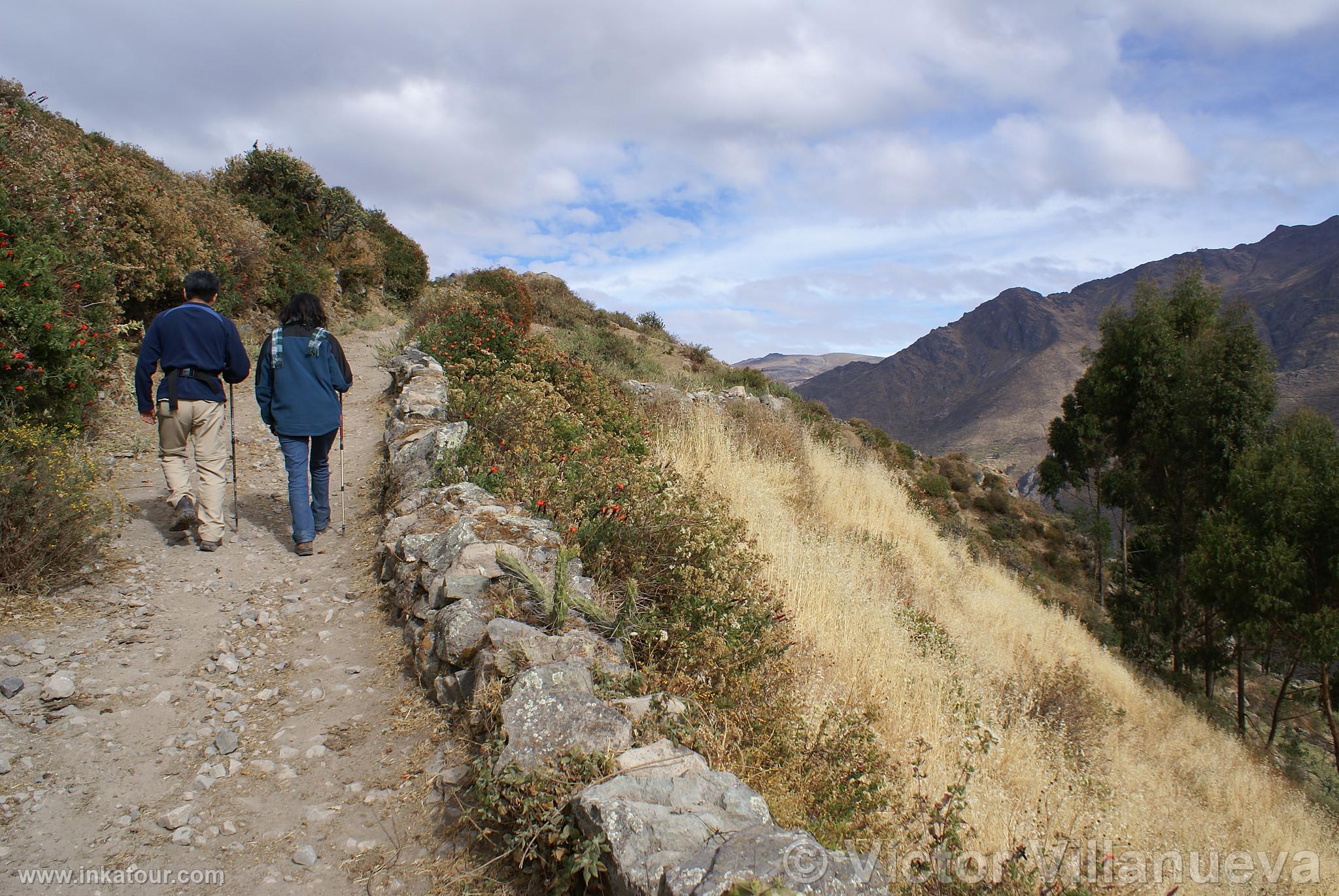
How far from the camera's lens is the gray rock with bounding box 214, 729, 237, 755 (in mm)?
3119

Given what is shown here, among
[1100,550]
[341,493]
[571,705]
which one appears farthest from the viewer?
[1100,550]

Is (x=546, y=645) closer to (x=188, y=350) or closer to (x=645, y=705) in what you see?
(x=645, y=705)

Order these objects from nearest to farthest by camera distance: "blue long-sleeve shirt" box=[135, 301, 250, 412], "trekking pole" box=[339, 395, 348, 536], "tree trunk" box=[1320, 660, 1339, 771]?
"blue long-sleeve shirt" box=[135, 301, 250, 412], "trekking pole" box=[339, 395, 348, 536], "tree trunk" box=[1320, 660, 1339, 771]

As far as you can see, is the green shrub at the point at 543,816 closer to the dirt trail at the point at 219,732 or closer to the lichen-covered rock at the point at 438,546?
the dirt trail at the point at 219,732

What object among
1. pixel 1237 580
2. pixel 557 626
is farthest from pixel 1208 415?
pixel 557 626

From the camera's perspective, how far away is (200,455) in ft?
16.4

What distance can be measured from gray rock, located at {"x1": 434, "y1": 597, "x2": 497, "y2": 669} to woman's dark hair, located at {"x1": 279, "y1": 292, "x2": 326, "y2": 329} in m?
3.02

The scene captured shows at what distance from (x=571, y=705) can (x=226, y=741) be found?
70.8 inches

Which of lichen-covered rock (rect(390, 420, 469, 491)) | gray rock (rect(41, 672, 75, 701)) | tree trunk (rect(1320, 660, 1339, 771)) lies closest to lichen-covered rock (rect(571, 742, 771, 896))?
gray rock (rect(41, 672, 75, 701))

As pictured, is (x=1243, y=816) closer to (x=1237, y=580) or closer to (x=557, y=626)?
(x=1237, y=580)

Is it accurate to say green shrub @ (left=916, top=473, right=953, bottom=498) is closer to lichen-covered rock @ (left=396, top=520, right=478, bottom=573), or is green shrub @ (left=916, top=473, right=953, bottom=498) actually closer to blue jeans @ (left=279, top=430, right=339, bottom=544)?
blue jeans @ (left=279, top=430, right=339, bottom=544)

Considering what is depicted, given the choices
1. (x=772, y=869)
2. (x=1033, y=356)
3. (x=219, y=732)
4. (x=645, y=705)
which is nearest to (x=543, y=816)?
(x=645, y=705)

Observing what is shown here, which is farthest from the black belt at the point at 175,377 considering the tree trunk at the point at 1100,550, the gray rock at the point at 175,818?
the tree trunk at the point at 1100,550

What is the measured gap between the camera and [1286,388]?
73125 millimetres
